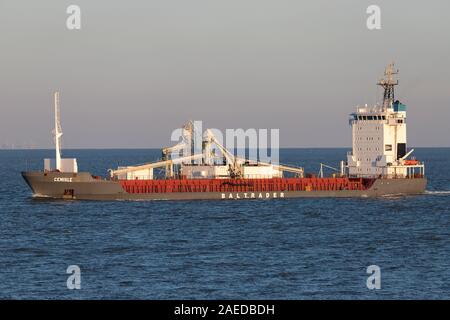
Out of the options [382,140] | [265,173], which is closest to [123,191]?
[265,173]

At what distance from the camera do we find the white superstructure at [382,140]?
88812 millimetres

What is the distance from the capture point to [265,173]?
291ft

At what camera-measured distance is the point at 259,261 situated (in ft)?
150

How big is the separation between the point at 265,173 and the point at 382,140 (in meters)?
12.8

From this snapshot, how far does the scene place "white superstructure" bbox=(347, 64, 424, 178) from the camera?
291 ft

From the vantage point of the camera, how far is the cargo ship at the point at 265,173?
3302 inches

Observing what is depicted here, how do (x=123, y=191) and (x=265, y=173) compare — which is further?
(x=265, y=173)

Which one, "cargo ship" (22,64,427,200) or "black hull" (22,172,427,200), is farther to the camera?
"cargo ship" (22,64,427,200)

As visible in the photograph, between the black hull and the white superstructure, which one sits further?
the white superstructure

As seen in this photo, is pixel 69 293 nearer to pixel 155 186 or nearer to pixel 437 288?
pixel 437 288

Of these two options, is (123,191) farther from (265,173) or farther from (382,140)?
(382,140)

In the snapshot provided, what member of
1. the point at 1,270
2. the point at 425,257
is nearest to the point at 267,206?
the point at 425,257

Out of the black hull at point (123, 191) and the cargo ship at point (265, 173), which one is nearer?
the black hull at point (123, 191)
